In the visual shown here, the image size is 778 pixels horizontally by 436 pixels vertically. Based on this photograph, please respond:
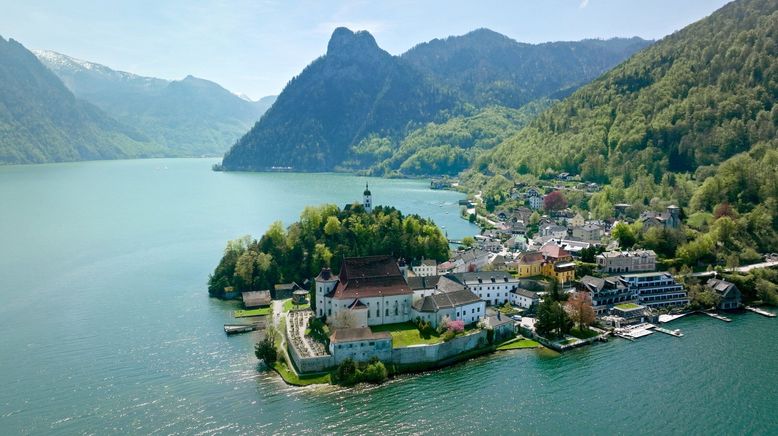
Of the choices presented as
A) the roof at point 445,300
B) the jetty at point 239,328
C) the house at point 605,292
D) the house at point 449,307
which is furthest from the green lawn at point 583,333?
the jetty at point 239,328

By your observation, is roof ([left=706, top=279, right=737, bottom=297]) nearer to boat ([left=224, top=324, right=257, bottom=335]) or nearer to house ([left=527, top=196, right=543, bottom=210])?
boat ([left=224, top=324, right=257, bottom=335])

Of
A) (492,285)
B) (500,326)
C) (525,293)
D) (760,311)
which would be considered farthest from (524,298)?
(760,311)

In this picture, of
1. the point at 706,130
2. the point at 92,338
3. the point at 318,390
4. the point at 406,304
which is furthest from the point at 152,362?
the point at 706,130

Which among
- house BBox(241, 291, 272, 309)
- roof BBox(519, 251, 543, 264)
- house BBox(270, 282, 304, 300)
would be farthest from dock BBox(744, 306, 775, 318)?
house BBox(241, 291, 272, 309)

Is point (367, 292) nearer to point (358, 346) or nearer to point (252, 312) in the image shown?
point (358, 346)

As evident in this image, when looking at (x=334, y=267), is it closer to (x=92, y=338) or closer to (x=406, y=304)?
(x=406, y=304)
